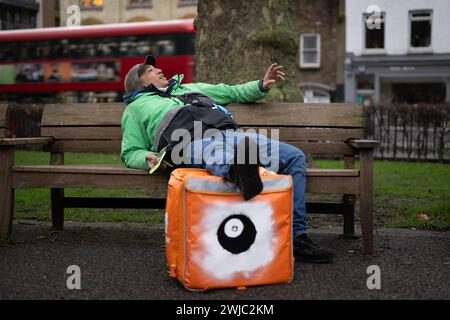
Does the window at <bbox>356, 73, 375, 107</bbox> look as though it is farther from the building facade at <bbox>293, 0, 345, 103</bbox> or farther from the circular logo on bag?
the circular logo on bag

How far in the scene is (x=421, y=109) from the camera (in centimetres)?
1080

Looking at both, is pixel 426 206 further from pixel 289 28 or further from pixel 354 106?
pixel 289 28

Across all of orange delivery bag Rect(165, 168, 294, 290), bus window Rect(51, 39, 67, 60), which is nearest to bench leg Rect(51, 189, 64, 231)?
orange delivery bag Rect(165, 168, 294, 290)

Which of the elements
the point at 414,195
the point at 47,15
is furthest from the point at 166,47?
the point at 414,195

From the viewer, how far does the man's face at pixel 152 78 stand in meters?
3.92

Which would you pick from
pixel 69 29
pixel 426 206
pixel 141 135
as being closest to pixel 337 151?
pixel 141 135

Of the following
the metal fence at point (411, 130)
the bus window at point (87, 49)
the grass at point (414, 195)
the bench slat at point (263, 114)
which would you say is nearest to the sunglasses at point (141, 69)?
the bench slat at point (263, 114)

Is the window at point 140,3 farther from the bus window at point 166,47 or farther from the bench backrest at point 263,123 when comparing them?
the bench backrest at point 263,123

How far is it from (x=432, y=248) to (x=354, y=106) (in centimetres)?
109

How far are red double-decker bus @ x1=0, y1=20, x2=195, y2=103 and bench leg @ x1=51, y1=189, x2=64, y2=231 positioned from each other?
13.6 m

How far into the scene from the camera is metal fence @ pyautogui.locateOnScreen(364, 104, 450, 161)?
1054 centimetres

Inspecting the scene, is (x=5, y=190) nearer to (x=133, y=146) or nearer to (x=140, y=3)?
(x=133, y=146)

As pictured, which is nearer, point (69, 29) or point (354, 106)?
point (354, 106)
